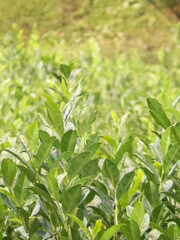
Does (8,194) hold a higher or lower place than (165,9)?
higher

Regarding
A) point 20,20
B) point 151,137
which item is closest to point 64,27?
point 20,20

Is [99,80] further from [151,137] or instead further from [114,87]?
[151,137]

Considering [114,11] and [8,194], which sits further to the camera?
[114,11]

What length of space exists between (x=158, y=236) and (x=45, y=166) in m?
0.31

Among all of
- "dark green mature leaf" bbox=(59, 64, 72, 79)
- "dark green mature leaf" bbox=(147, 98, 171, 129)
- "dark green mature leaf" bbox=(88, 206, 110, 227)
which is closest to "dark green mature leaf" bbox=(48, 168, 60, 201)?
"dark green mature leaf" bbox=(88, 206, 110, 227)

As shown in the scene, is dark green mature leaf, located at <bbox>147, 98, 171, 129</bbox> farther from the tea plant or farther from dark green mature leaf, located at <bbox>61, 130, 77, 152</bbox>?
dark green mature leaf, located at <bbox>61, 130, 77, 152</bbox>

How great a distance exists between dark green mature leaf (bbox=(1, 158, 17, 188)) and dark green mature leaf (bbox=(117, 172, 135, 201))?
0.24m

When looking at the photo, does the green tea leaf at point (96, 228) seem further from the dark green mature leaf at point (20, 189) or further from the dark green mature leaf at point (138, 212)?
the dark green mature leaf at point (20, 189)

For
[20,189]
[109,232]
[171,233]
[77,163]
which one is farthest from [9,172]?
[171,233]

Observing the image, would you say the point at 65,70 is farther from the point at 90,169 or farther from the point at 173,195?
the point at 173,195

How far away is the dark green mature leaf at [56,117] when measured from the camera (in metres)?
1.18

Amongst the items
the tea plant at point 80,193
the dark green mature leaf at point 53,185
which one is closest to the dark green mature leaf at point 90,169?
the tea plant at point 80,193

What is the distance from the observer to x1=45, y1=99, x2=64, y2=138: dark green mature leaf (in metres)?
1.18

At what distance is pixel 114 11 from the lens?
16.4 metres
